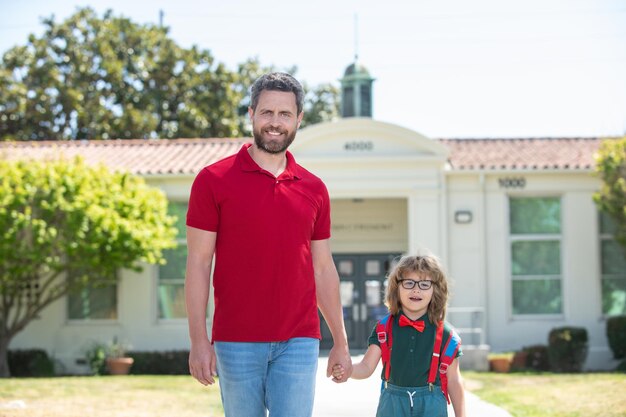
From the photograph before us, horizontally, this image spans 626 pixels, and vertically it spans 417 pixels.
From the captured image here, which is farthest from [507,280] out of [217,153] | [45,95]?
[45,95]

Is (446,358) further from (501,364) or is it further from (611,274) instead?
(611,274)

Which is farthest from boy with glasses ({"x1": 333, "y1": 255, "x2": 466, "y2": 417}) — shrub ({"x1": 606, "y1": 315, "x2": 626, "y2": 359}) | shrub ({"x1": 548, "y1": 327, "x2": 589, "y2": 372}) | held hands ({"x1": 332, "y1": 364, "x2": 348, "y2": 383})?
shrub ({"x1": 606, "y1": 315, "x2": 626, "y2": 359})

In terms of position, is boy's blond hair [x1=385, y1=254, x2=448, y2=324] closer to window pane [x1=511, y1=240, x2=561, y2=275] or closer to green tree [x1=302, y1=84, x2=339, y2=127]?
window pane [x1=511, y1=240, x2=561, y2=275]

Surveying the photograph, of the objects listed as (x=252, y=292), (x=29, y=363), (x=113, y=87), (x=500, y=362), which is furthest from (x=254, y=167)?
(x=113, y=87)

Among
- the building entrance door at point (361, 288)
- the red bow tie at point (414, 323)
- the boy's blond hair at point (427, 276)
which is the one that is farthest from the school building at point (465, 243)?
the red bow tie at point (414, 323)

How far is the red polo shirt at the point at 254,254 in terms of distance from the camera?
4.42 metres

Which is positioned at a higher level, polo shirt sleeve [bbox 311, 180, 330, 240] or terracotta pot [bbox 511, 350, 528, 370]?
polo shirt sleeve [bbox 311, 180, 330, 240]

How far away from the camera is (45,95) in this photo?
34531mm

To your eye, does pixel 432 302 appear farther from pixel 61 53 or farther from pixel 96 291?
pixel 61 53

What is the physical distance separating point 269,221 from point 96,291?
16.9m

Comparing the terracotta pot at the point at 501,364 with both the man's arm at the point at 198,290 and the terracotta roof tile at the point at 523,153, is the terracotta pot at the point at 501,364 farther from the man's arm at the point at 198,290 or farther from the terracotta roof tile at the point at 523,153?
the man's arm at the point at 198,290

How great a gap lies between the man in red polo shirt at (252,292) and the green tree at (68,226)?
44.8 ft

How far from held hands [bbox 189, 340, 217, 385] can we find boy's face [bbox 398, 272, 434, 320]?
1.39 m

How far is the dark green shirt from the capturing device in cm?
526
